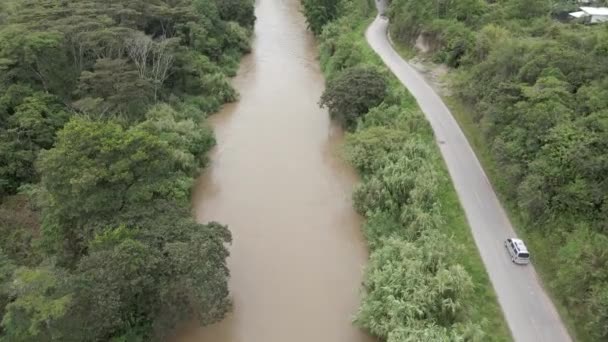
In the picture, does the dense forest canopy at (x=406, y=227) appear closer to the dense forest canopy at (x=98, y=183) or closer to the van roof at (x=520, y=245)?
the van roof at (x=520, y=245)

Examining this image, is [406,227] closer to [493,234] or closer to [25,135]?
[493,234]

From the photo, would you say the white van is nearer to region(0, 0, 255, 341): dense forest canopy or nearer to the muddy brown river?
the muddy brown river

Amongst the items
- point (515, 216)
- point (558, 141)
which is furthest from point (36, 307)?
point (558, 141)

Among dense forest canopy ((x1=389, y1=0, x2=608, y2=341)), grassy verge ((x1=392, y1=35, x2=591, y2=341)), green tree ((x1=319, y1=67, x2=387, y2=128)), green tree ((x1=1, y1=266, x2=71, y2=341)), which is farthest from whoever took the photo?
green tree ((x1=319, y1=67, x2=387, y2=128))

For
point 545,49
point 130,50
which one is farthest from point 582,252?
point 130,50

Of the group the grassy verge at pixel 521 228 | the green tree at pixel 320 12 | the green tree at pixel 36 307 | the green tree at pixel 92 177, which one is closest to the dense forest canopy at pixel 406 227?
the grassy verge at pixel 521 228

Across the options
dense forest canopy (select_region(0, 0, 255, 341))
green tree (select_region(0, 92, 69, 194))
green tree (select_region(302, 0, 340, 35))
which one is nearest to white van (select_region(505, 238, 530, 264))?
dense forest canopy (select_region(0, 0, 255, 341))
